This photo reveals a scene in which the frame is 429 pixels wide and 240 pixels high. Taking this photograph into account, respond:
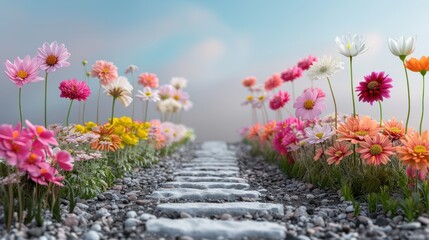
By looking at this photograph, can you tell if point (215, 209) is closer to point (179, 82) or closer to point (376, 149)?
point (376, 149)

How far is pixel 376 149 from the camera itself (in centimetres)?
371

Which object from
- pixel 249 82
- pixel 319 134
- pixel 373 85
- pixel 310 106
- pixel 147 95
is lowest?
pixel 319 134

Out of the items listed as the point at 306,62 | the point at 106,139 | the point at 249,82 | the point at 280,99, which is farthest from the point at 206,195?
the point at 249,82

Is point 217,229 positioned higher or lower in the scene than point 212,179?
lower

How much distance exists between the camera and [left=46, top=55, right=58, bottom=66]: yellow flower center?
4.08m

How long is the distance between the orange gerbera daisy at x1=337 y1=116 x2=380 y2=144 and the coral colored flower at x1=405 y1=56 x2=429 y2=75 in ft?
1.69

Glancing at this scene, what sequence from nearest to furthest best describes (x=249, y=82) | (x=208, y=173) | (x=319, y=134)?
(x=319, y=134) < (x=208, y=173) < (x=249, y=82)

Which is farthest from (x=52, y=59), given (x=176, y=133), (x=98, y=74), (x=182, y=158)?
(x=176, y=133)

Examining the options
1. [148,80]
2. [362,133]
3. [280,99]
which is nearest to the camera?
[362,133]

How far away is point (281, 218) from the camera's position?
3461 mm

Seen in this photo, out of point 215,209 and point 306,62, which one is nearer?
point 215,209

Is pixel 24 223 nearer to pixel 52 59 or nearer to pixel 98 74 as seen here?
pixel 52 59

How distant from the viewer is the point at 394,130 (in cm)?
404

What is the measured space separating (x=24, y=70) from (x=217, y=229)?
1972 mm
